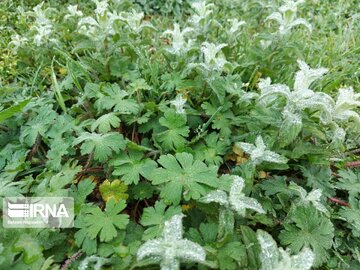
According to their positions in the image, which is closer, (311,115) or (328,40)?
(311,115)

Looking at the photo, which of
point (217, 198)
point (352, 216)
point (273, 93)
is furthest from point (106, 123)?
point (352, 216)

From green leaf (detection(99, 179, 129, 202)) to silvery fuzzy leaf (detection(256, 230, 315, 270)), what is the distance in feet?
1.96

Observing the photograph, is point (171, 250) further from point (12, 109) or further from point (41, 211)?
point (12, 109)

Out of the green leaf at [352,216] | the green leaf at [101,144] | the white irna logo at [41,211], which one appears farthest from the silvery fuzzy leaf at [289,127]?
the white irna logo at [41,211]

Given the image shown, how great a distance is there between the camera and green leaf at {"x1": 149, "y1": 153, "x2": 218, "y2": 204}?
1592 mm

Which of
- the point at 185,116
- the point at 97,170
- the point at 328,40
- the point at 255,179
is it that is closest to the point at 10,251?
the point at 97,170

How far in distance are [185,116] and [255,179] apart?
0.44 meters

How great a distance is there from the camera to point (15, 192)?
163 cm

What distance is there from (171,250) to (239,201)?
354mm

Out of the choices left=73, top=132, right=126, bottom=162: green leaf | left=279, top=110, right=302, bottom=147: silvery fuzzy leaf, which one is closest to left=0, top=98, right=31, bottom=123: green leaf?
left=73, top=132, right=126, bottom=162: green leaf

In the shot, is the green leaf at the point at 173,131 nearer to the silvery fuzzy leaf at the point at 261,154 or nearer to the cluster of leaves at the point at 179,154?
the cluster of leaves at the point at 179,154

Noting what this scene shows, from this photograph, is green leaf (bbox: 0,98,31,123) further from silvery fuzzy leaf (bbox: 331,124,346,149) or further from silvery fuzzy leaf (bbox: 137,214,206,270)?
silvery fuzzy leaf (bbox: 331,124,346,149)

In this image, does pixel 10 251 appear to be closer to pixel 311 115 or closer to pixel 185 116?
pixel 185 116

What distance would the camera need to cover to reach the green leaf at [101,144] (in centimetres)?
173
